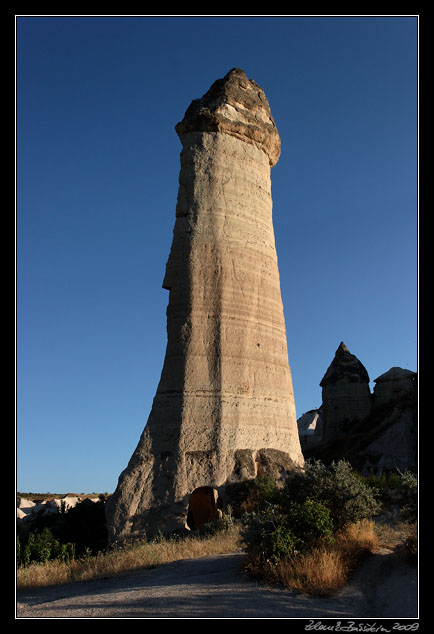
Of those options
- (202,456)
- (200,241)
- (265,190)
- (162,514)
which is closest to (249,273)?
(200,241)

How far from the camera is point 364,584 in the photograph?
22.9ft

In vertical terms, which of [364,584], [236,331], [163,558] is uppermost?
[236,331]

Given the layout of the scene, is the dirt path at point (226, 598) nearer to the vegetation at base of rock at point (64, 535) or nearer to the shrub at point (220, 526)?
the shrub at point (220, 526)

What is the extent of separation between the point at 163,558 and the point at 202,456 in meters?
3.53

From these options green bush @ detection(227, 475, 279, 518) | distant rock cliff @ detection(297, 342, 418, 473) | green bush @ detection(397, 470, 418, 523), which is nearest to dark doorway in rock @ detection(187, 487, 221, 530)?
green bush @ detection(227, 475, 279, 518)

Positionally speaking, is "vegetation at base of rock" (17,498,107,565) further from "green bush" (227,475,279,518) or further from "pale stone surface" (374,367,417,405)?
"pale stone surface" (374,367,417,405)

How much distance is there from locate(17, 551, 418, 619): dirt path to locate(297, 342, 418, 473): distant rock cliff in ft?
64.9

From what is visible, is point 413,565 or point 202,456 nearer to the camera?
point 413,565

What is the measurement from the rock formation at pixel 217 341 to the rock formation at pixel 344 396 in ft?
60.3

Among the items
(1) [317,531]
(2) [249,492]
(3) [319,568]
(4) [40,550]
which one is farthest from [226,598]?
(4) [40,550]

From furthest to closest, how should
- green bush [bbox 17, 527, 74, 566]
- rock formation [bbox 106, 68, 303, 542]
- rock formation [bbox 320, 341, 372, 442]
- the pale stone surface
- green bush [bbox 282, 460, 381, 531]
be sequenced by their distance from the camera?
the pale stone surface, rock formation [bbox 320, 341, 372, 442], rock formation [bbox 106, 68, 303, 542], green bush [bbox 17, 527, 74, 566], green bush [bbox 282, 460, 381, 531]

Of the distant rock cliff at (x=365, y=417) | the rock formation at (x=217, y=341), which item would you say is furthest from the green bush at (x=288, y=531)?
the distant rock cliff at (x=365, y=417)

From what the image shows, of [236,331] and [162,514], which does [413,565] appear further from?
[236,331]

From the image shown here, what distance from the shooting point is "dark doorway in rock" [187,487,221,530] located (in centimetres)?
1329
